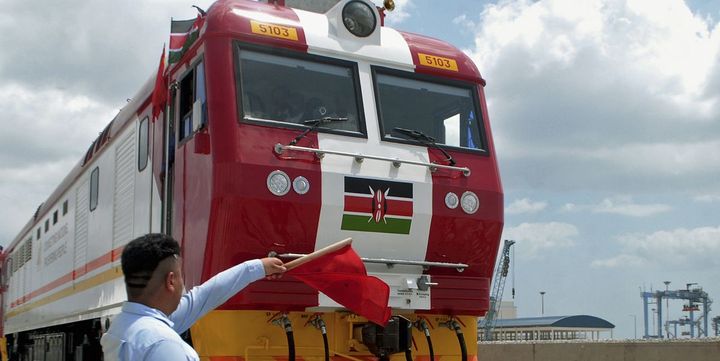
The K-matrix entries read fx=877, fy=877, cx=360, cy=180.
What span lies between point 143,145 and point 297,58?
6.36ft

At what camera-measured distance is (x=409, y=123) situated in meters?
7.31

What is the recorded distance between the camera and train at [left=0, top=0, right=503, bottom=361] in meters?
6.39

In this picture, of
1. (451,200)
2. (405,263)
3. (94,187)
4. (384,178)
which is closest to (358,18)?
(384,178)

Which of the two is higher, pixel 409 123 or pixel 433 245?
pixel 409 123

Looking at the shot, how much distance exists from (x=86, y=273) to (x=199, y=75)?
397 centimetres

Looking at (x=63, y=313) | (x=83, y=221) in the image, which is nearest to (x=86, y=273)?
(x=83, y=221)

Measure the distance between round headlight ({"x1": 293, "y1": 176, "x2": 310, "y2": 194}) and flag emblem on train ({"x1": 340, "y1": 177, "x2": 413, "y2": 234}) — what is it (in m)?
0.32

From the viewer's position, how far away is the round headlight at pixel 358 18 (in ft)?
24.0

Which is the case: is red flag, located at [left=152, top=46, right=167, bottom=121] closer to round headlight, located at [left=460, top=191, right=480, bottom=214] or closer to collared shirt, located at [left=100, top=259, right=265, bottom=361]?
round headlight, located at [left=460, top=191, right=480, bottom=214]

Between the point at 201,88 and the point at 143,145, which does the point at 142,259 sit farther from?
the point at 143,145

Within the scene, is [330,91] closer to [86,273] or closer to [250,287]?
[250,287]

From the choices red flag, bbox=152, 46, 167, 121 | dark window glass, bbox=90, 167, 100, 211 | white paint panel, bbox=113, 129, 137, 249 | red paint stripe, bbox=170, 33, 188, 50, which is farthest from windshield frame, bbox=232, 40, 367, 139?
dark window glass, bbox=90, 167, 100, 211

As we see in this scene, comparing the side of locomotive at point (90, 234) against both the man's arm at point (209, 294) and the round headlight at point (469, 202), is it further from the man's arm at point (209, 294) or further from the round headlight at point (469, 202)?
the man's arm at point (209, 294)

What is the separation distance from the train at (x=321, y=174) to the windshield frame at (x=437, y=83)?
12mm
